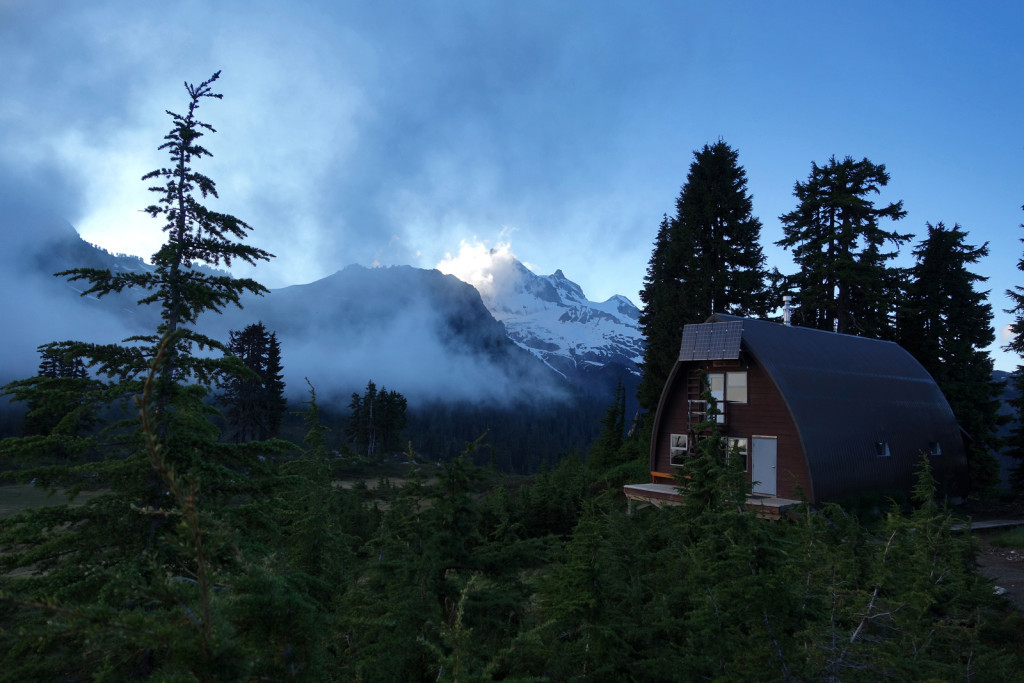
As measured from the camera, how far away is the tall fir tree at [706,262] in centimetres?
3253


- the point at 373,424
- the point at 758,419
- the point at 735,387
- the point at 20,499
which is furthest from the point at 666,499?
the point at 373,424

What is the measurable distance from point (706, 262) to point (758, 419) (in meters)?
14.1

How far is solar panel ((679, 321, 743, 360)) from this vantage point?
72.9 ft

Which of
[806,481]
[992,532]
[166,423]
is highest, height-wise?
[166,423]

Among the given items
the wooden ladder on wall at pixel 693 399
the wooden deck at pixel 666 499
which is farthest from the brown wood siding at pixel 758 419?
the wooden deck at pixel 666 499

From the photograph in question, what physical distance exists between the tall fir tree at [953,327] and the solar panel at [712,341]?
18734mm

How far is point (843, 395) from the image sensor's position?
74.7 feet

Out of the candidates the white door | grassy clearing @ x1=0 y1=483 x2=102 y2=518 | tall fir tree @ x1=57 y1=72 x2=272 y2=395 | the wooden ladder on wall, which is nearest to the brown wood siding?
the white door

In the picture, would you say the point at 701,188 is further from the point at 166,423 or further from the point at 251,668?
the point at 251,668

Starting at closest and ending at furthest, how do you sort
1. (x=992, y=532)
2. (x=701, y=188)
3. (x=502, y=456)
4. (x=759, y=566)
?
(x=759, y=566)
(x=992, y=532)
(x=701, y=188)
(x=502, y=456)

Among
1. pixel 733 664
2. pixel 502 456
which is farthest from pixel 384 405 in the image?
pixel 733 664

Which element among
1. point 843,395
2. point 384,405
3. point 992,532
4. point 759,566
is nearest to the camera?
point 759,566

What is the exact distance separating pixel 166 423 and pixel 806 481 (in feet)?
70.3

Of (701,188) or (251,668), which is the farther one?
(701,188)
